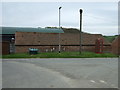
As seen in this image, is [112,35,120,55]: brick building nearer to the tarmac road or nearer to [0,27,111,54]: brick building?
[0,27,111,54]: brick building

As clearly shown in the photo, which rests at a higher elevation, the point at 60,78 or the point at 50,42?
the point at 50,42

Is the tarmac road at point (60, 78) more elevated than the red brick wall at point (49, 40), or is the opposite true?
the red brick wall at point (49, 40)

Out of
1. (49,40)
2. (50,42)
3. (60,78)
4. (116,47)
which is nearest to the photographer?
(60,78)

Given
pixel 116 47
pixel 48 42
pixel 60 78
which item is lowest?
pixel 60 78

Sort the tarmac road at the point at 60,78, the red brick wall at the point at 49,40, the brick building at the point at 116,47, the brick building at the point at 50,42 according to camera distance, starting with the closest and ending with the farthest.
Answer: the tarmac road at the point at 60,78 → the brick building at the point at 116,47 → the brick building at the point at 50,42 → the red brick wall at the point at 49,40

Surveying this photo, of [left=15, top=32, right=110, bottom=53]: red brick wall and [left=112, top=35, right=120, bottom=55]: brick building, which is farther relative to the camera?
[left=15, top=32, right=110, bottom=53]: red brick wall

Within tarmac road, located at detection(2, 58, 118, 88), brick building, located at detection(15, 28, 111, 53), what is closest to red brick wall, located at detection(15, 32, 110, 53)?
brick building, located at detection(15, 28, 111, 53)

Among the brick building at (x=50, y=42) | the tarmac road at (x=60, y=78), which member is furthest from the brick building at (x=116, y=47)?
the tarmac road at (x=60, y=78)

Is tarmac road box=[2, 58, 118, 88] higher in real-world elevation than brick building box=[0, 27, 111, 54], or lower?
lower

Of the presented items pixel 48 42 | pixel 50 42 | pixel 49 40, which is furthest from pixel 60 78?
pixel 49 40

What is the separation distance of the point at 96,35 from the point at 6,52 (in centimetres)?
2527

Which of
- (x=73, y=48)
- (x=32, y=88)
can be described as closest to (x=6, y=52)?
(x=73, y=48)

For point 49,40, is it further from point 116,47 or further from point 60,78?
point 60,78

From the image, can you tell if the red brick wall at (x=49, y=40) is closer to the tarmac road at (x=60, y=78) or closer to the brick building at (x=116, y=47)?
the brick building at (x=116, y=47)
